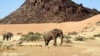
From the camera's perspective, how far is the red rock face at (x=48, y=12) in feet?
315

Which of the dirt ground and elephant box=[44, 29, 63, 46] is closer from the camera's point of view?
the dirt ground

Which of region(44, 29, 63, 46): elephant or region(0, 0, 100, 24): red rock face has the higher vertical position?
region(0, 0, 100, 24): red rock face

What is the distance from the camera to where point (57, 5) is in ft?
320

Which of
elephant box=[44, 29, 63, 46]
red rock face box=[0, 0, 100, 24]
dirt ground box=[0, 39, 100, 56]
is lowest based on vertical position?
dirt ground box=[0, 39, 100, 56]

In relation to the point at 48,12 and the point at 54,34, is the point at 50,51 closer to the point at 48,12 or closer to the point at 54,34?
the point at 54,34

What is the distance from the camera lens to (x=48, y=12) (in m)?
96.8

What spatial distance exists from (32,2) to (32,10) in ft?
8.63

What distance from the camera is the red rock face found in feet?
315

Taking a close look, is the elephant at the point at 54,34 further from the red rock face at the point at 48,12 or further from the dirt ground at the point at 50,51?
the red rock face at the point at 48,12

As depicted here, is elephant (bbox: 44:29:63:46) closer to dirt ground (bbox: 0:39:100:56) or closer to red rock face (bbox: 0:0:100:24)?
dirt ground (bbox: 0:39:100:56)

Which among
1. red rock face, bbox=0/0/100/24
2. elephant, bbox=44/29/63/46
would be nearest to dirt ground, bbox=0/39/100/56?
elephant, bbox=44/29/63/46

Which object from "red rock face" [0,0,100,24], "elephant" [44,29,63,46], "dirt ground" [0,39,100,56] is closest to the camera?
"dirt ground" [0,39,100,56]

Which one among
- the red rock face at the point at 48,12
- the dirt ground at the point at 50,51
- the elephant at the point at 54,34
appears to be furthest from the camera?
the red rock face at the point at 48,12

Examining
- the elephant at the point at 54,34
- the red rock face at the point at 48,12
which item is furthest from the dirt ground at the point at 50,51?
the red rock face at the point at 48,12
